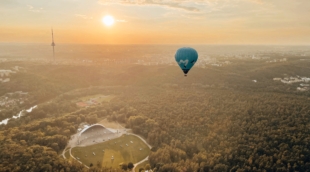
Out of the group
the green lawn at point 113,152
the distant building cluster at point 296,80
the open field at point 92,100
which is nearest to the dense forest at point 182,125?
the green lawn at point 113,152

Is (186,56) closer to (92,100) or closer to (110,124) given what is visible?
(110,124)

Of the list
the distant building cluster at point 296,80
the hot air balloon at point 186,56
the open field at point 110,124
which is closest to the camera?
the hot air balloon at point 186,56

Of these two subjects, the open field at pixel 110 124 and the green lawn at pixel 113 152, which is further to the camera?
the open field at pixel 110 124

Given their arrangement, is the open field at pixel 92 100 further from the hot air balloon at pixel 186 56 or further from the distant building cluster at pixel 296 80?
the distant building cluster at pixel 296 80

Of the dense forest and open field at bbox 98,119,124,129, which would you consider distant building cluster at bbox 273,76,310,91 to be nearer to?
the dense forest

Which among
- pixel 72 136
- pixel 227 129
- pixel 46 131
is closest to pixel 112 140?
pixel 72 136
